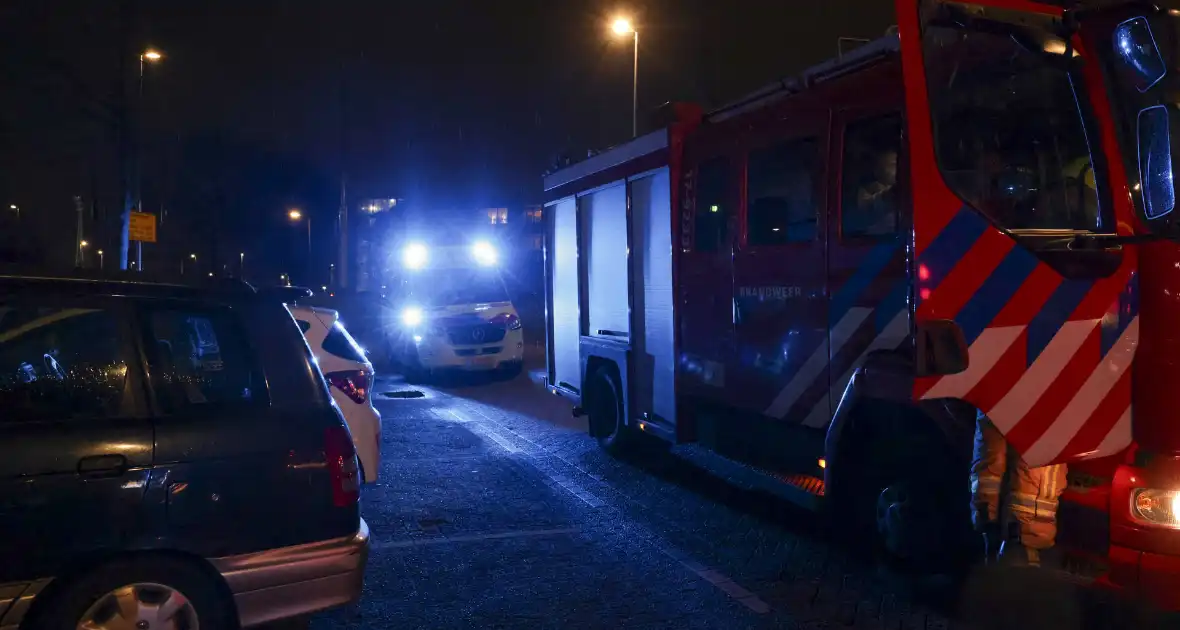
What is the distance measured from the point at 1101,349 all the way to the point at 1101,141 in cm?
98

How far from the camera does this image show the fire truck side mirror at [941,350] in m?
4.36

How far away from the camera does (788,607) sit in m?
5.15

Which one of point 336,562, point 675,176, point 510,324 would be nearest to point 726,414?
point 675,176

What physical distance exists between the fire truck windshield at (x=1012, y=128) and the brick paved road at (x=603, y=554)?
83.6 inches

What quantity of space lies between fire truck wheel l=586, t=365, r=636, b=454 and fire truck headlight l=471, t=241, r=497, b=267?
29.6 feet

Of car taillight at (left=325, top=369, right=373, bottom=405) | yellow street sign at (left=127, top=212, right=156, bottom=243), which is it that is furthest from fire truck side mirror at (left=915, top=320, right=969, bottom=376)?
yellow street sign at (left=127, top=212, right=156, bottom=243)

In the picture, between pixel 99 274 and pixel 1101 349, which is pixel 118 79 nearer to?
pixel 99 274

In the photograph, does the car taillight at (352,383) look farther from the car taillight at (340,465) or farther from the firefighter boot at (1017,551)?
the firefighter boot at (1017,551)

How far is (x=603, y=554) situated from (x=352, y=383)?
243 cm

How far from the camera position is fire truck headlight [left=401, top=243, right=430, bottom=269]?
60.4ft

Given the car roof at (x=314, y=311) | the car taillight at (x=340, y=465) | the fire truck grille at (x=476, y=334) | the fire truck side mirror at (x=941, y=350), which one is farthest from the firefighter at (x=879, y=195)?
the fire truck grille at (x=476, y=334)

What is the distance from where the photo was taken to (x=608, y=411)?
9.51 meters

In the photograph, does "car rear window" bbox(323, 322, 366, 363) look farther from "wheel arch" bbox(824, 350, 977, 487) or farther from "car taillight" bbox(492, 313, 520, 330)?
"car taillight" bbox(492, 313, 520, 330)

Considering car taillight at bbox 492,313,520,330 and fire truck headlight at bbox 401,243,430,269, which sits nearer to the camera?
car taillight at bbox 492,313,520,330
